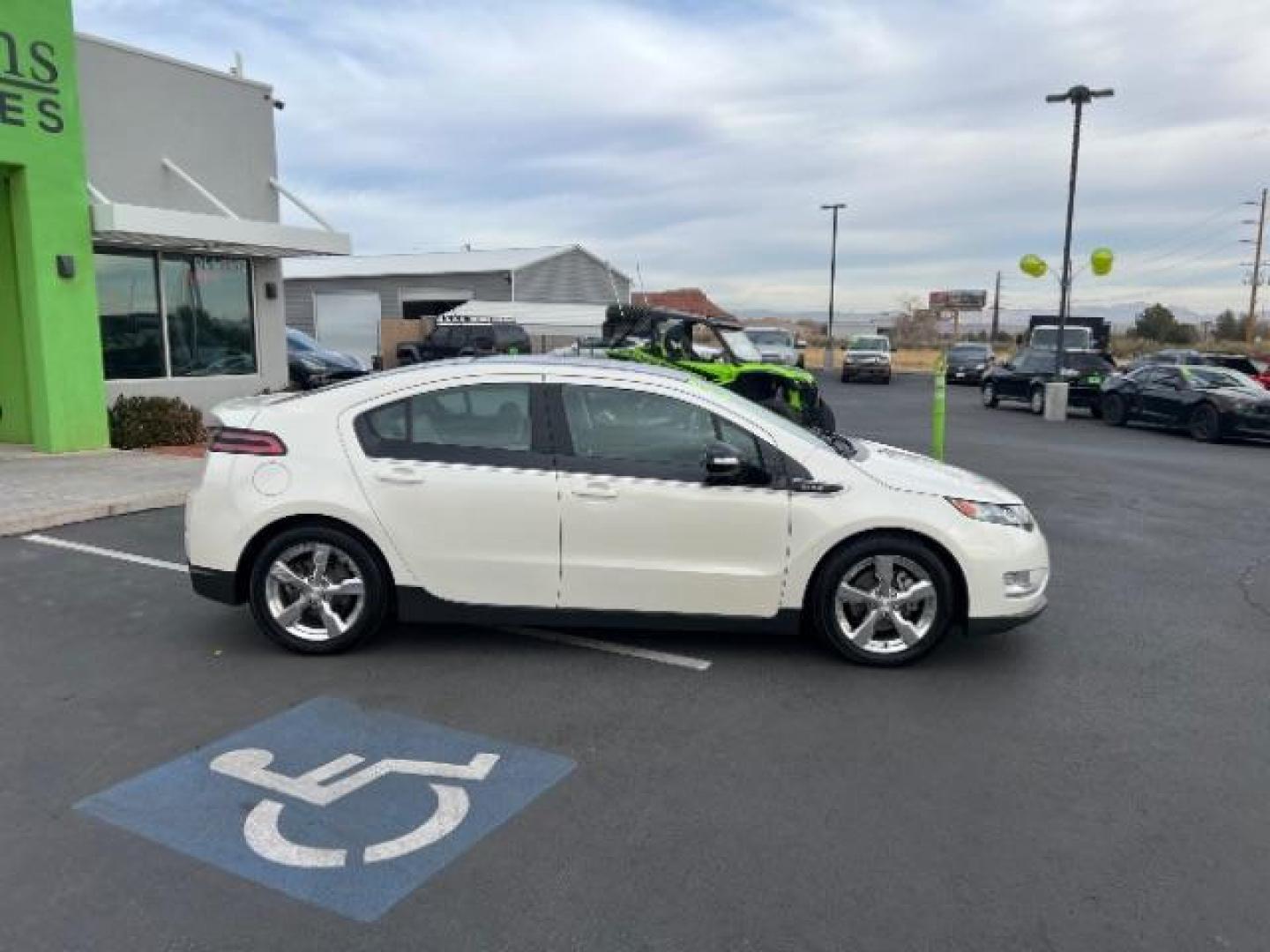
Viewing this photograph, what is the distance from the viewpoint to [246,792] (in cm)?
356

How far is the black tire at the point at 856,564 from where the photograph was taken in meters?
4.83

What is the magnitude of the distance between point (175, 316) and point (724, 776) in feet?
39.5

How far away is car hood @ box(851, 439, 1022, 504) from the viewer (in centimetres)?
493

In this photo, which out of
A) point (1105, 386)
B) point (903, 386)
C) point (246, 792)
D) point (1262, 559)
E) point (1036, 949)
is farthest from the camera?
point (903, 386)

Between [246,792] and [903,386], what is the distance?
109 ft

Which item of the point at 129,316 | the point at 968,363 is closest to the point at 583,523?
the point at 129,316

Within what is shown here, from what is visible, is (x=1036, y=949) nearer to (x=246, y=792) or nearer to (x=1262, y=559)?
(x=246, y=792)

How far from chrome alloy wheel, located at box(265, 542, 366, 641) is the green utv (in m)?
7.73

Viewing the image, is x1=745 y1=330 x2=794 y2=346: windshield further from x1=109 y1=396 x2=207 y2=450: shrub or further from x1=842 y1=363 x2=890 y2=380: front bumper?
x1=109 y1=396 x2=207 y2=450: shrub

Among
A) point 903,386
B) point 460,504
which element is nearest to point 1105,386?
point 903,386

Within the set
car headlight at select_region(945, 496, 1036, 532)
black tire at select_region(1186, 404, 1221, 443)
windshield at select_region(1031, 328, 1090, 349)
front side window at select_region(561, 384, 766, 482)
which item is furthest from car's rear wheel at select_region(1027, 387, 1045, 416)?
front side window at select_region(561, 384, 766, 482)

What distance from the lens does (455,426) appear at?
503cm

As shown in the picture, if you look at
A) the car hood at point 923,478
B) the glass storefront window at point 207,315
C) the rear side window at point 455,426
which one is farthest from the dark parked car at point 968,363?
the rear side window at point 455,426

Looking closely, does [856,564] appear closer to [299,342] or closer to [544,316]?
[299,342]
